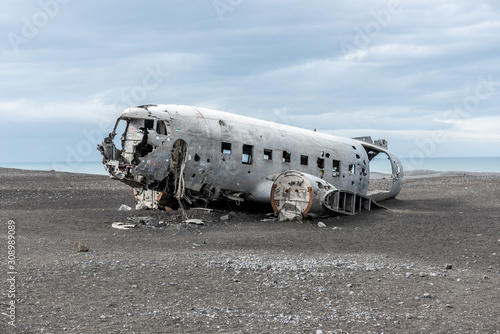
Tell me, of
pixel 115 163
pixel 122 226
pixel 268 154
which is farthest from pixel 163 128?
pixel 268 154

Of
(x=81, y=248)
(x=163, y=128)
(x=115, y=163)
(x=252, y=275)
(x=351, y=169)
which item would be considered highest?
(x=163, y=128)

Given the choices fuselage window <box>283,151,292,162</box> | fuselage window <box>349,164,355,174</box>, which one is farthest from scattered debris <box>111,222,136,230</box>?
fuselage window <box>349,164,355,174</box>

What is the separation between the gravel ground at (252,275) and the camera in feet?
25.8

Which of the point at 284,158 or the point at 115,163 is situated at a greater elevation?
the point at 284,158

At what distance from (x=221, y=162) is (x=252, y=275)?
313 inches

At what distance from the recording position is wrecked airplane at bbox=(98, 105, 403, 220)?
17.0 metres

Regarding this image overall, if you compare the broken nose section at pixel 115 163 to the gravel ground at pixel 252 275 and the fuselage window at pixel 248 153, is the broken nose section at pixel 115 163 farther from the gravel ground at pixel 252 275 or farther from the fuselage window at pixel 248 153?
the fuselage window at pixel 248 153

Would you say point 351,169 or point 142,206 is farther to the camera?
point 351,169

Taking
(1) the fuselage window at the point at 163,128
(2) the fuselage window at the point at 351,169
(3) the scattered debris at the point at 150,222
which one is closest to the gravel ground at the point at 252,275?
(3) the scattered debris at the point at 150,222

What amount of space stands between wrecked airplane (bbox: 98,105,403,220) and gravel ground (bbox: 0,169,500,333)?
35.4 inches

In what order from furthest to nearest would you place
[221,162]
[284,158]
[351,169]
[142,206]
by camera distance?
[351,169] < [142,206] < [284,158] < [221,162]

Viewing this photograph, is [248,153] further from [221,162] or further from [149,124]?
[149,124]

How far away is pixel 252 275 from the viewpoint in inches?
415

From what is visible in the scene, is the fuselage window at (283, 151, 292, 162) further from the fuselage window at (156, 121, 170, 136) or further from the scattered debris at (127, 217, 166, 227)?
the scattered debris at (127, 217, 166, 227)
